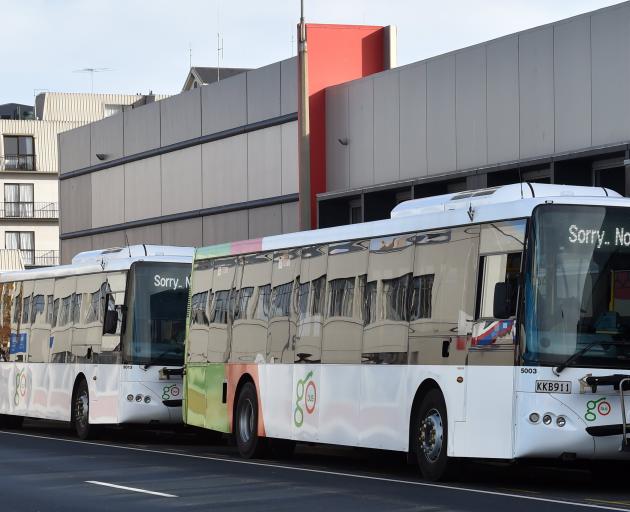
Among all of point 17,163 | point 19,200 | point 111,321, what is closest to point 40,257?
point 19,200

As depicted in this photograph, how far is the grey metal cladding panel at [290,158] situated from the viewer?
36156 millimetres

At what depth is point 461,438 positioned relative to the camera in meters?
16.7

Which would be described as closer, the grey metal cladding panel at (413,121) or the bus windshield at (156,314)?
the bus windshield at (156,314)

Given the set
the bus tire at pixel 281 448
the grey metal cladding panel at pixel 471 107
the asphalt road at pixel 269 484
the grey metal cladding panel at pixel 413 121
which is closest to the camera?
the asphalt road at pixel 269 484

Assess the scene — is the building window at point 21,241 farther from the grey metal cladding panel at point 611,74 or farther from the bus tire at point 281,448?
the bus tire at point 281,448

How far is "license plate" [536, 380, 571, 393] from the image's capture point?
51.2ft

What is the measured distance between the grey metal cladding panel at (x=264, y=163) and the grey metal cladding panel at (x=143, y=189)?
6.12m

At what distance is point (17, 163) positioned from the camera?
10412 cm

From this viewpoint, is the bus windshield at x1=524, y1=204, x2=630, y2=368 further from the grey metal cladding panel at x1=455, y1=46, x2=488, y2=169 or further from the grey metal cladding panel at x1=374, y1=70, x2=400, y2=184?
the grey metal cladding panel at x1=374, y1=70, x2=400, y2=184

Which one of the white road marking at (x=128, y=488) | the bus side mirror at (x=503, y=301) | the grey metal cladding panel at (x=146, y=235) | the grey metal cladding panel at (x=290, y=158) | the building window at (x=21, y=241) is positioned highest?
the building window at (x=21, y=241)

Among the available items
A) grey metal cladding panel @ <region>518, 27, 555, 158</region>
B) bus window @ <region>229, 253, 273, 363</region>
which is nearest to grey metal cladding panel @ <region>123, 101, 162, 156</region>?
grey metal cladding panel @ <region>518, 27, 555, 158</region>

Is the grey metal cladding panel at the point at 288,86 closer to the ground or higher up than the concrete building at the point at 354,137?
higher up

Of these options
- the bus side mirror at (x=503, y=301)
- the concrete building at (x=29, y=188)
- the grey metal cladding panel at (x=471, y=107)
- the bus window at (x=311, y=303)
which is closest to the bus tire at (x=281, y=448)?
the bus window at (x=311, y=303)

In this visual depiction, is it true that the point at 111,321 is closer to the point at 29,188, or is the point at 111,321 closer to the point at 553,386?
the point at 553,386
